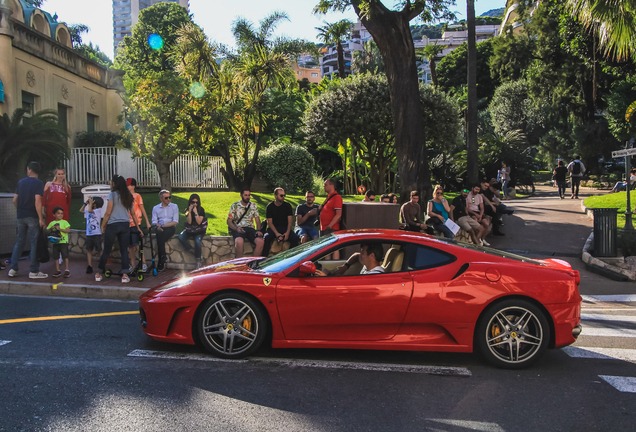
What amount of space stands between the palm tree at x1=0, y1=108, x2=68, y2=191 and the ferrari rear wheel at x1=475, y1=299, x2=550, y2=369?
45.1ft

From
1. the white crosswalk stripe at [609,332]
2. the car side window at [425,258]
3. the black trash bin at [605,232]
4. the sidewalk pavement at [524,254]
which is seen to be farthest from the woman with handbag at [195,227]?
the black trash bin at [605,232]

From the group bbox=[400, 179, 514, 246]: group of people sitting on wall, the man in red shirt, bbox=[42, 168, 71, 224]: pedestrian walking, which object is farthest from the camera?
bbox=[400, 179, 514, 246]: group of people sitting on wall

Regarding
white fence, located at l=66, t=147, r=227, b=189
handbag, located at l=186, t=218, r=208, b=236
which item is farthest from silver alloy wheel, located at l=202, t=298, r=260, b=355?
white fence, located at l=66, t=147, r=227, b=189

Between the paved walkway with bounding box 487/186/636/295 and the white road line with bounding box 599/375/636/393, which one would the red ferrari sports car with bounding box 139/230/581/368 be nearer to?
the white road line with bounding box 599/375/636/393

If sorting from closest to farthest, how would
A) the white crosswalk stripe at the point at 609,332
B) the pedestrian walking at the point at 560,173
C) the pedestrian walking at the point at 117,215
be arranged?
the white crosswalk stripe at the point at 609,332
the pedestrian walking at the point at 117,215
the pedestrian walking at the point at 560,173

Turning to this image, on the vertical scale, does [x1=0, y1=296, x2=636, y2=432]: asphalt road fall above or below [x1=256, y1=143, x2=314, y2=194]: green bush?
below

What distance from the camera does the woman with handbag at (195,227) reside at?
32.2 ft

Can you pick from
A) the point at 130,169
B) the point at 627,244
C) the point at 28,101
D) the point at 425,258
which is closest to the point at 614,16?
the point at 627,244

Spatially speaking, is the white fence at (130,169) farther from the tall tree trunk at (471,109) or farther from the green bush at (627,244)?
the green bush at (627,244)

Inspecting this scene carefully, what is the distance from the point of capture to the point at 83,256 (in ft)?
36.4

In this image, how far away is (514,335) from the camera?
486 centimetres

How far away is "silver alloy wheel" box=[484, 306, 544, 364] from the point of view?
486 centimetres

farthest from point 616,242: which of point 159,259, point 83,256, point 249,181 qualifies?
point 249,181

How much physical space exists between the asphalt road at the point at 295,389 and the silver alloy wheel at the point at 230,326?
0.18m
